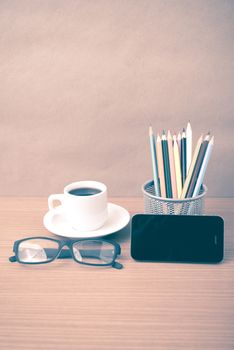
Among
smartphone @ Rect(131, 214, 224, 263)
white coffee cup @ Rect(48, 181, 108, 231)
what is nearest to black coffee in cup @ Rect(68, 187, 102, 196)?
white coffee cup @ Rect(48, 181, 108, 231)

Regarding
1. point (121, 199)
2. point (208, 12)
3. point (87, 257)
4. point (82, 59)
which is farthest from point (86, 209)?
point (208, 12)

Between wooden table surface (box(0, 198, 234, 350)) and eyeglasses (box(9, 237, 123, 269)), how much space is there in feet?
0.04

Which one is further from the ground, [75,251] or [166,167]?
[166,167]

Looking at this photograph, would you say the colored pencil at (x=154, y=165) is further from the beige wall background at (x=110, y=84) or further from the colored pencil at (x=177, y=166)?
the beige wall background at (x=110, y=84)

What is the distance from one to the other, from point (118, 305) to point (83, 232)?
0.61ft

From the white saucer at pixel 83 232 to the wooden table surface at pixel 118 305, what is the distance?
4 cm

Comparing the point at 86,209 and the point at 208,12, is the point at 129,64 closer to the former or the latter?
the point at 208,12

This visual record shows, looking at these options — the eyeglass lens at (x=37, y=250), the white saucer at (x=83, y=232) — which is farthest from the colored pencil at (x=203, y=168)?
the eyeglass lens at (x=37, y=250)

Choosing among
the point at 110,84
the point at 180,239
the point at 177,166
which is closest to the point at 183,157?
the point at 177,166

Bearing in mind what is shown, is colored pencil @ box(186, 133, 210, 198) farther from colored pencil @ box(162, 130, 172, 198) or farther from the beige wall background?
the beige wall background

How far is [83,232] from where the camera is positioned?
69 cm

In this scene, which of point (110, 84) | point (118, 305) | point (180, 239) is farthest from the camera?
point (110, 84)

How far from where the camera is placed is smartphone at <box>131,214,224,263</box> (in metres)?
0.62

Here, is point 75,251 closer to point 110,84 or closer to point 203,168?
point 203,168
